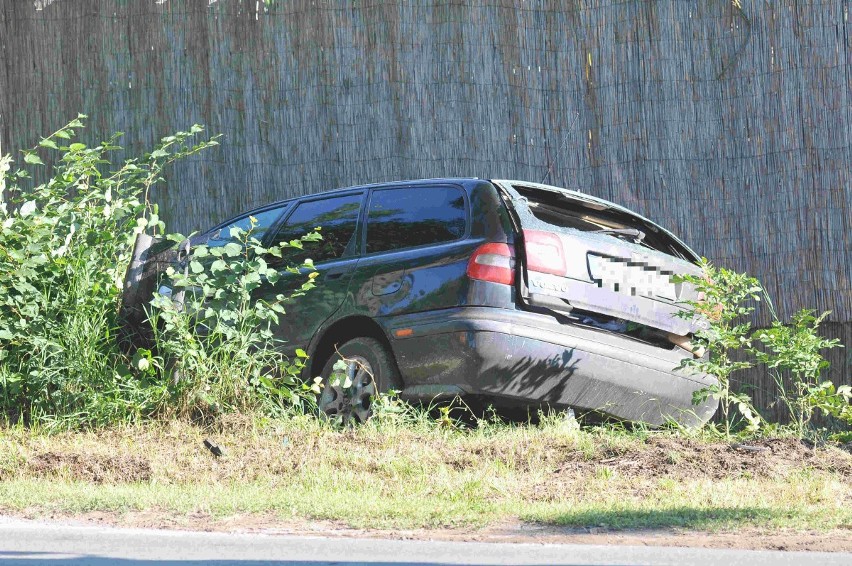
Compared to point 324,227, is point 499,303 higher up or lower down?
lower down

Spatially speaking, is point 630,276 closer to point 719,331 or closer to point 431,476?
point 719,331

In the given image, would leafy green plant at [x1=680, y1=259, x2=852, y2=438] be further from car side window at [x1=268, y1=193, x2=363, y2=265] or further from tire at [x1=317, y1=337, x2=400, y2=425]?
car side window at [x1=268, y1=193, x2=363, y2=265]

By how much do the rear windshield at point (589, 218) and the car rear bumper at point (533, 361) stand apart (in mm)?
700

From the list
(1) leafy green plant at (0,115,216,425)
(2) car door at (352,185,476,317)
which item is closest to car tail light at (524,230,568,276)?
(2) car door at (352,185,476,317)

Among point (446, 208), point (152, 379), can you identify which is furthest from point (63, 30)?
point (446, 208)

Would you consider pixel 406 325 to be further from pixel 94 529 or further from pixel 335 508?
pixel 94 529

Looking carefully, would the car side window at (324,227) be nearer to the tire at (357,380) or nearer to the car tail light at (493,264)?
the tire at (357,380)

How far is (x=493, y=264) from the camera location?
640 centimetres

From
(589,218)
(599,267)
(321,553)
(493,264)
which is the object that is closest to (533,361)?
(493,264)

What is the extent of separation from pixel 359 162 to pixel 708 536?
595 centimetres

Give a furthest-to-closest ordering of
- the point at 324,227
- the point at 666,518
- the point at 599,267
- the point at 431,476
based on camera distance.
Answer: the point at 324,227 < the point at 599,267 < the point at 431,476 < the point at 666,518

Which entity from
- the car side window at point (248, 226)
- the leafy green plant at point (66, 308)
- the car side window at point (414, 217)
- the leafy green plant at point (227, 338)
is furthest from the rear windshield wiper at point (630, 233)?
the leafy green plant at point (66, 308)

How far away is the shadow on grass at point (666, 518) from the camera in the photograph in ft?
15.6

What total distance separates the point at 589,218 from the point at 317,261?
172 centimetres
